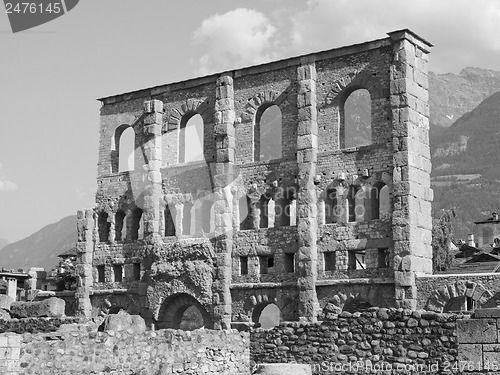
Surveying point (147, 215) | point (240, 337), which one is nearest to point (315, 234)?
point (147, 215)

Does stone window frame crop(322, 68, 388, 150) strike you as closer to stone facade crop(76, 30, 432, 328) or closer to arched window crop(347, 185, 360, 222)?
stone facade crop(76, 30, 432, 328)

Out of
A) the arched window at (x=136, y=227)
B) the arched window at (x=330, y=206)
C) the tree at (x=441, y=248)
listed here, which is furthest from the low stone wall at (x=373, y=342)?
the tree at (x=441, y=248)

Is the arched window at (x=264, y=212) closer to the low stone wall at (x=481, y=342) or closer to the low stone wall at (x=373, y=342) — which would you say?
the low stone wall at (x=373, y=342)

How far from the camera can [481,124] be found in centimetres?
18462

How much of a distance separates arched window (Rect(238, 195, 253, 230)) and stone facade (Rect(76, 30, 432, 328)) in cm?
5

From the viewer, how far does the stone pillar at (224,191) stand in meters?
31.3

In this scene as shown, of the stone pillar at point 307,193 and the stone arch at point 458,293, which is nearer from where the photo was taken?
the stone arch at point 458,293

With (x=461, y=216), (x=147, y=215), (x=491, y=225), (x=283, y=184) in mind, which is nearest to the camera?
(x=283, y=184)

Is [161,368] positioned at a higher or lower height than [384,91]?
lower

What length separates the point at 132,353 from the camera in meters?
16.2

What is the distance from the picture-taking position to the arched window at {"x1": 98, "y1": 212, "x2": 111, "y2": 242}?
36.3 metres

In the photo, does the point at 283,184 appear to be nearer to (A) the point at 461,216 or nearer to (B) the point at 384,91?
(B) the point at 384,91

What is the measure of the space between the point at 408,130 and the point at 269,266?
721 centimetres

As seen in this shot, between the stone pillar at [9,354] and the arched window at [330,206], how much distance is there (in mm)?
17034
